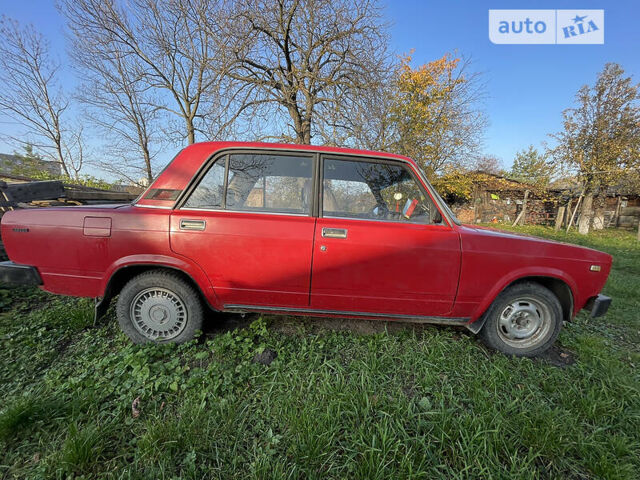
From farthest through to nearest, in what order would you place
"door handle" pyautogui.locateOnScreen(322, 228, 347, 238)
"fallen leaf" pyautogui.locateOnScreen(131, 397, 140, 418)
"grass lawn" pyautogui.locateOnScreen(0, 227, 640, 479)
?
"door handle" pyautogui.locateOnScreen(322, 228, 347, 238), "fallen leaf" pyautogui.locateOnScreen(131, 397, 140, 418), "grass lawn" pyautogui.locateOnScreen(0, 227, 640, 479)

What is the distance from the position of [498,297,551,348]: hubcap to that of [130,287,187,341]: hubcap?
10.2 feet

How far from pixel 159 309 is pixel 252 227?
4.02 feet

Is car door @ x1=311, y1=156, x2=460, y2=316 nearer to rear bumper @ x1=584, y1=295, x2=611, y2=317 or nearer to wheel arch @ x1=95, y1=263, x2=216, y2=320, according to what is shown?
wheel arch @ x1=95, y1=263, x2=216, y2=320

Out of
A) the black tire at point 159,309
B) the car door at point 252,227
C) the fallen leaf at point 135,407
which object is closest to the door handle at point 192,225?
the car door at point 252,227

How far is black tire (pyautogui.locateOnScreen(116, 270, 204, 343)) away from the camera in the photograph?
7.30ft

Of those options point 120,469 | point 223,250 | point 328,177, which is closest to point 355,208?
point 328,177

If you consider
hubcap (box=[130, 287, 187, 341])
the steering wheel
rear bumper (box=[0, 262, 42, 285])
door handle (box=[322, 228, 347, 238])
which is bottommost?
hubcap (box=[130, 287, 187, 341])

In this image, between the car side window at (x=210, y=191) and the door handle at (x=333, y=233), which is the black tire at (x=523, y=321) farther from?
the car side window at (x=210, y=191)

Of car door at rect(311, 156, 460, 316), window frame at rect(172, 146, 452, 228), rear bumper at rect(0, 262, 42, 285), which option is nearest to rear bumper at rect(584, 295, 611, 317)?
car door at rect(311, 156, 460, 316)

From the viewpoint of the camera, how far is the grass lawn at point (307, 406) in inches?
53.3

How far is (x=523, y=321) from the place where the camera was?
7.79ft

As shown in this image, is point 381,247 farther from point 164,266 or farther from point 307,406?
point 164,266

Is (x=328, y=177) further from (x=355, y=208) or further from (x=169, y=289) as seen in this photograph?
(x=169, y=289)

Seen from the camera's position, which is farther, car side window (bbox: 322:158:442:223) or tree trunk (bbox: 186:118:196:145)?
tree trunk (bbox: 186:118:196:145)
